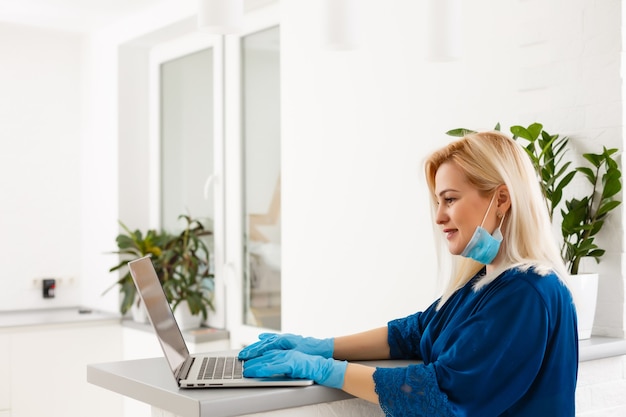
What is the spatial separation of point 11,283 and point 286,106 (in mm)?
2113

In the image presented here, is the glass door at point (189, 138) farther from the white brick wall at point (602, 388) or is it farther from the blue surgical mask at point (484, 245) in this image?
the blue surgical mask at point (484, 245)

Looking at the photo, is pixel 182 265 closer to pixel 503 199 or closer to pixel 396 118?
pixel 396 118

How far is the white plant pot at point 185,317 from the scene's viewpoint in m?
3.95

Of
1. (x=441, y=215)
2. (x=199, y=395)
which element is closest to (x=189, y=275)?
(x=441, y=215)

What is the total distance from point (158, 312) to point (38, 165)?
323 cm

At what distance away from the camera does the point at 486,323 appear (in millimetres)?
1485

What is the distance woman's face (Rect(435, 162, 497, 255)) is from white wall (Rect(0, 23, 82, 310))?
3.41 m

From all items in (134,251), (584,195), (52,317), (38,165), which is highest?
(38,165)

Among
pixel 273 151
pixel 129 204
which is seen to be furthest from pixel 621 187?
pixel 129 204

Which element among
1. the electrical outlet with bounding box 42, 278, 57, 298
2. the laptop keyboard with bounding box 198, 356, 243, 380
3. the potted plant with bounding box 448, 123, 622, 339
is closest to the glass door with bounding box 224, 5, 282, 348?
the electrical outlet with bounding box 42, 278, 57, 298

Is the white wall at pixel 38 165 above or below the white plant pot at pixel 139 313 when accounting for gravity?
above

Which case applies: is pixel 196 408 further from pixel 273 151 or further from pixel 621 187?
pixel 273 151

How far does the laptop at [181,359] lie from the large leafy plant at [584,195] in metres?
0.97

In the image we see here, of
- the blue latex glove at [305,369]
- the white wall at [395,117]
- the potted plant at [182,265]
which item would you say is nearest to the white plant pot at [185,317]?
the potted plant at [182,265]
